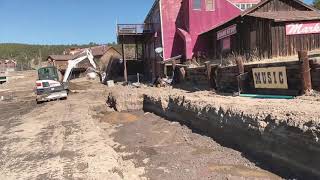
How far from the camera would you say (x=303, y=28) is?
26984mm

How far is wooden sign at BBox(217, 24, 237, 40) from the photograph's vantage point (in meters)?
30.2

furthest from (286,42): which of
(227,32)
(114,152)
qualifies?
(114,152)

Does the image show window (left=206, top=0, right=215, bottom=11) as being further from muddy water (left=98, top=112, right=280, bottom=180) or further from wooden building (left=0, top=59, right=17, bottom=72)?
wooden building (left=0, top=59, right=17, bottom=72)

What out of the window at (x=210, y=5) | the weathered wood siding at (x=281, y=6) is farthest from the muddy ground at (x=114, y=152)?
the window at (x=210, y=5)

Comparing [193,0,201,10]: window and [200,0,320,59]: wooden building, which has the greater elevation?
[193,0,201,10]: window

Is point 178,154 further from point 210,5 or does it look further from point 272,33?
point 210,5

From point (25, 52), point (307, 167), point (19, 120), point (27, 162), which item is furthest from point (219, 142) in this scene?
point (25, 52)

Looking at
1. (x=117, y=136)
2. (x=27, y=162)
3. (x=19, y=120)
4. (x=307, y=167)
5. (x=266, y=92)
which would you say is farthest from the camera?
(x=19, y=120)

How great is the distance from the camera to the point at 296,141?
11.2m

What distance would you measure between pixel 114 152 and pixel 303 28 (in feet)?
56.4

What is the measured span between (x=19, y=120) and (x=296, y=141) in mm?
15791

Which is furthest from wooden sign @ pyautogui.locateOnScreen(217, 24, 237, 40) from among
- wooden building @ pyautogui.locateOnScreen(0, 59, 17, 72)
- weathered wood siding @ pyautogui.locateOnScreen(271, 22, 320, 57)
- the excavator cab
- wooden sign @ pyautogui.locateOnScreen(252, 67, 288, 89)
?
wooden building @ pyautogui.locateOnScreen(0, 59, 17, 72)

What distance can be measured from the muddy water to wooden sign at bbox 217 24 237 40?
36.5ft

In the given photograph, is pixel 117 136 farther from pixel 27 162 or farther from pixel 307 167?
pixel 307 167
